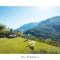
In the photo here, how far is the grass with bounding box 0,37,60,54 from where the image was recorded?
1109 millimetres

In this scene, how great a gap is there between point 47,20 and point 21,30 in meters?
0.18

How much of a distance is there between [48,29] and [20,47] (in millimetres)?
217

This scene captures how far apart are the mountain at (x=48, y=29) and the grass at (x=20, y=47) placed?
0.06 meters

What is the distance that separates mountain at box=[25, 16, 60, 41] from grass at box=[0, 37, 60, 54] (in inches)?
2.3

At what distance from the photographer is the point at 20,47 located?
111 centimetres

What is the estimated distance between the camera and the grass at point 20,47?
3.64ft

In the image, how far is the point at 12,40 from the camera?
113 cm

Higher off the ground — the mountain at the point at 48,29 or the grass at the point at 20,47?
the mountain at the point at 48,29

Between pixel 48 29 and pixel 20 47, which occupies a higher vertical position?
pixel 48 29
